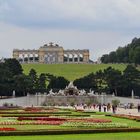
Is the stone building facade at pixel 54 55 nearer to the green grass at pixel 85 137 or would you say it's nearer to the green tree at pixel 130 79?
the green tree at pixel 130 79

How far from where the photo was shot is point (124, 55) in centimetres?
11388

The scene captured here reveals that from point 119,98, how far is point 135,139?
52.5m

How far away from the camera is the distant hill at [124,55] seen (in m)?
100

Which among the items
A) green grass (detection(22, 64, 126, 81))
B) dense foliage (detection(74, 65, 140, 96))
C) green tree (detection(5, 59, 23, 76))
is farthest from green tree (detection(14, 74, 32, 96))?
green grass (detection(22, 64, 126, 81))

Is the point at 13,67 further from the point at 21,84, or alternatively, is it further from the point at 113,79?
the point at 113,79

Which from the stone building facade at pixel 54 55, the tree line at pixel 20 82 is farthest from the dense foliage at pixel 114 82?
the stone building facade at pixel 54 55

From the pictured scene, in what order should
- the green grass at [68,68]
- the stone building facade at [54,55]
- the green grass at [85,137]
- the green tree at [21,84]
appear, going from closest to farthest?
the green grass at [85,137]
the green tree at [21,84]
the green grass at [68,68]
the stone building facade at [54,55]

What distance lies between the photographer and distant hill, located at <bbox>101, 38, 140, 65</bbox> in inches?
3942

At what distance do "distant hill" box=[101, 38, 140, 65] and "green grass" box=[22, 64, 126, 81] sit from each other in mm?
2978

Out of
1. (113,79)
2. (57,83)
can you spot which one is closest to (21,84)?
(57,83)

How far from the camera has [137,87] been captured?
72.4 m

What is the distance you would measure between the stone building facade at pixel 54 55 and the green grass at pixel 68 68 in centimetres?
2174

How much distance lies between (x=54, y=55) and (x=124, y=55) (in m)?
19.8

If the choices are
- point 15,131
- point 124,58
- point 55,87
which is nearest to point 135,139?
point 15,131
